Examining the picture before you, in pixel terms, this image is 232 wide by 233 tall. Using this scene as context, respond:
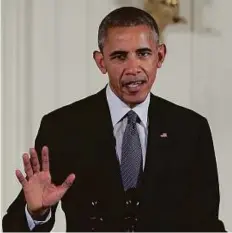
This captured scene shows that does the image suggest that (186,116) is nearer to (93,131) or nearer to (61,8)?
(93,131)

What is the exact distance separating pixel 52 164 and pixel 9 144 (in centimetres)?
12

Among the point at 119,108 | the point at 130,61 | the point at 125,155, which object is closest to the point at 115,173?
the point at 125,155

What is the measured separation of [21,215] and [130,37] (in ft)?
1.54

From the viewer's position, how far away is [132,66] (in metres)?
1.12

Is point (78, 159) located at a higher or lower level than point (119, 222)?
higher

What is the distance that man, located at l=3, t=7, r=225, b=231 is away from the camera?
1.14 m

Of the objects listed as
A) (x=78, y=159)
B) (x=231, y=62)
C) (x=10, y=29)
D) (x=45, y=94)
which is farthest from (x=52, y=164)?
(x=231, y=62)

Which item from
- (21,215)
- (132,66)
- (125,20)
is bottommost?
(21,215)

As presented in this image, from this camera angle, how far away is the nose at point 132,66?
1122 mm

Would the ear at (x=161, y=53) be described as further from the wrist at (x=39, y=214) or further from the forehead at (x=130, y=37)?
the wrist at (x=39, y=214)

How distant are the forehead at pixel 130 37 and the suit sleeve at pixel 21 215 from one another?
25cm

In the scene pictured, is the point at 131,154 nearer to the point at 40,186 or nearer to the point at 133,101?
the point at 133,101

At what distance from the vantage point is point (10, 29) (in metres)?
1.19

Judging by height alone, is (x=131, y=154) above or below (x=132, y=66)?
below
